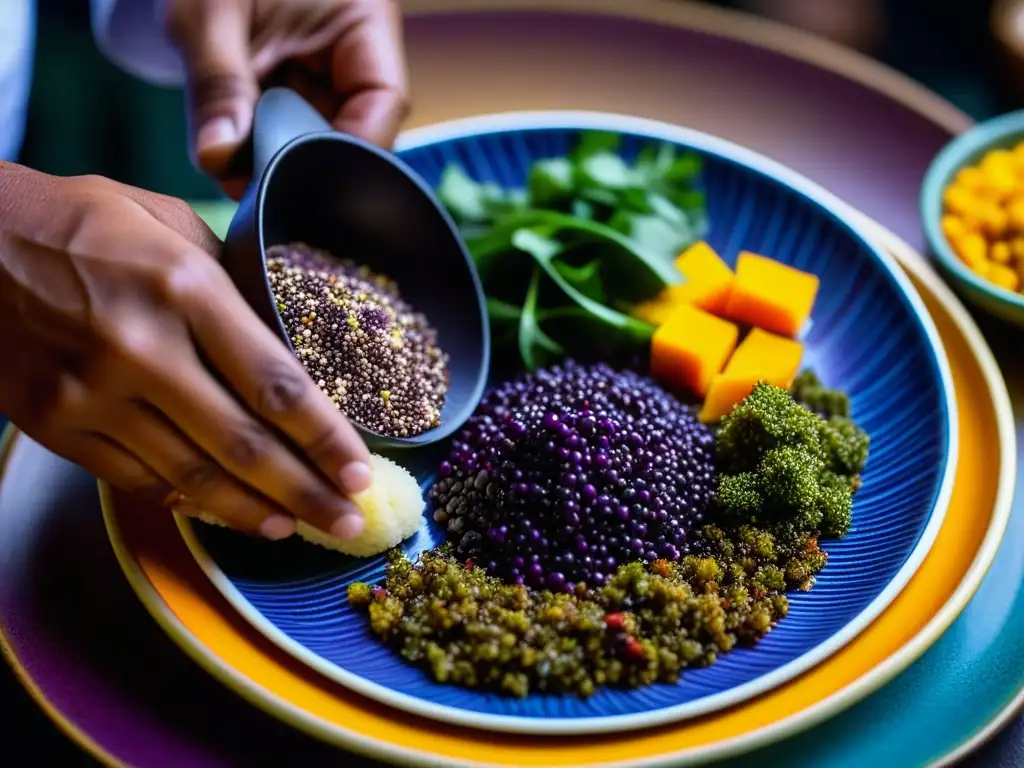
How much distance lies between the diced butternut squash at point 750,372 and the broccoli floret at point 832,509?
18 centimetres

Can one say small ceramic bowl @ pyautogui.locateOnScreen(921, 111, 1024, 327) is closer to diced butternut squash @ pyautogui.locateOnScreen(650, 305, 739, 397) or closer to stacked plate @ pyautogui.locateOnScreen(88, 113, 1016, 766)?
stacked plate @ pyautogui.locateOnScreen(88, 113, 1016, 766)

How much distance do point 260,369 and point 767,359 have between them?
2.58ft

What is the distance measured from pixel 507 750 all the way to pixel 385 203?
0.82 m

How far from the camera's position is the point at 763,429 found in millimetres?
1310

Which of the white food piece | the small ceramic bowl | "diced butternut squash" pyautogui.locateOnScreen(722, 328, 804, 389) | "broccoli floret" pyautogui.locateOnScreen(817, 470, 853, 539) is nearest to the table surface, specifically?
the small ceramic bowl

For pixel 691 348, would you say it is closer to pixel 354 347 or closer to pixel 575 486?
pixel 575 486

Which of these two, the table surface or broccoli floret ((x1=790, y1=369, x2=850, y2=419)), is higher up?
the table surface

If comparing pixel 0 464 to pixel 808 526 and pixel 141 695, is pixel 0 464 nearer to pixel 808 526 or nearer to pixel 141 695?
pixel 141 695

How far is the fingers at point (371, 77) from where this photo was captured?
160 cm

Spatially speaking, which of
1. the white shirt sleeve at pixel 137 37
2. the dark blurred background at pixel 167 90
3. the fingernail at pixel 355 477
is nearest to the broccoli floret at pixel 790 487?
the fingernail at pixel 355 477

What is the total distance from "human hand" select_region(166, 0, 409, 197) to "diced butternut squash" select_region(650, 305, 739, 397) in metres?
0.56

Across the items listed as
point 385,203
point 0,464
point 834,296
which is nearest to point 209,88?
point 385,203

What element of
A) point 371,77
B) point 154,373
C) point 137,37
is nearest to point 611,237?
point 371,77

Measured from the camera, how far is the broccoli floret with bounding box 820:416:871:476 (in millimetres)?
1374
